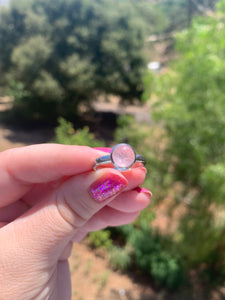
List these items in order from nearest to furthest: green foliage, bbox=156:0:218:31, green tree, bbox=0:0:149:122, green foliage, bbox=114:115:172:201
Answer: green foliage, bbox=114:115:172:201
green tree, bbox=0:0:149:122
green foliage, bbox=156:0:218:31

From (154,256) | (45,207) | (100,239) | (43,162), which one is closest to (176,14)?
(100,239)

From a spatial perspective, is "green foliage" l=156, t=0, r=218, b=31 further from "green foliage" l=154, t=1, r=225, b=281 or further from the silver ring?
the silver ring

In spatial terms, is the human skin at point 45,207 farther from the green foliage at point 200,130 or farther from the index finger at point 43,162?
the green foliage at point 200,130

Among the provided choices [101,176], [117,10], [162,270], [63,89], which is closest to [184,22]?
[117,10]

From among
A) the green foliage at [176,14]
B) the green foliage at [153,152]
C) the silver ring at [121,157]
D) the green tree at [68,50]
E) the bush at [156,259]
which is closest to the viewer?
the silver ring at [121,157]

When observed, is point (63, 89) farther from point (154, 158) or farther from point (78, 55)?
point (154, 158)

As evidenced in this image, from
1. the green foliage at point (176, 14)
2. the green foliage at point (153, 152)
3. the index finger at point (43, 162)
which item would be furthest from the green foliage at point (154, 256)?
the green foliage at point (176, 14)

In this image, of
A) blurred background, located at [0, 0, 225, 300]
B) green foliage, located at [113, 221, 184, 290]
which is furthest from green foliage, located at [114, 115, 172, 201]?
green foliage, located at [113, 221, 184, 290]
